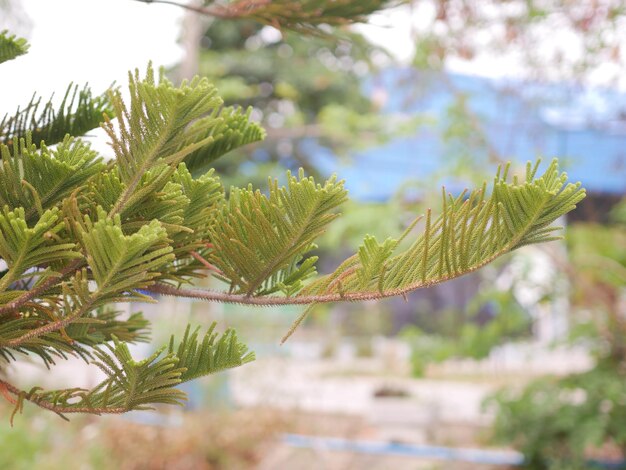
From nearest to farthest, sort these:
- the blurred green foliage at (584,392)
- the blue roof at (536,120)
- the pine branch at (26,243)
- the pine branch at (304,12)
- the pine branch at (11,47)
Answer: the pine branch at (26,243), the pine branch at (11,47), the pine branch at (304,12), the blurred green foliage at (584,392), the blue roof at (536,120)

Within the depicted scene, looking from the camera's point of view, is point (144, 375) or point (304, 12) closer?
point (144, 375)

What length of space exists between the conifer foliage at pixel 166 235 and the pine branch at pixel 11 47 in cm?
17

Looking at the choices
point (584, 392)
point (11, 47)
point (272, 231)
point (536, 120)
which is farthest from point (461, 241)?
point (536, 120)

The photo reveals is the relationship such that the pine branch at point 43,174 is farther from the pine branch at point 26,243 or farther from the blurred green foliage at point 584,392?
the blurred green foliage at point 584,392

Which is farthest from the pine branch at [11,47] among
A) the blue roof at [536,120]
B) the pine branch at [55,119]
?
the blue roof at [536,120]

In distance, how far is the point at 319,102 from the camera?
1005 centimetres

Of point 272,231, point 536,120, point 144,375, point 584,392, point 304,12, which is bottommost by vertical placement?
point 584,392

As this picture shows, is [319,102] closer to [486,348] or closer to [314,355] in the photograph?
[314,355]

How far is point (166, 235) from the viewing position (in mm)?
415

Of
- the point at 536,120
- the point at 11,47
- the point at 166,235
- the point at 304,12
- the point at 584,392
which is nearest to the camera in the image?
the point at 166,235

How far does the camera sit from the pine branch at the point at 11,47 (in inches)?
23.9

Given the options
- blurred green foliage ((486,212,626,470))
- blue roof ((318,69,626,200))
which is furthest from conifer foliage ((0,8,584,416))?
blurred green foliage ((486,212,626,470))

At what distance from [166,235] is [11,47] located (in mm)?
309

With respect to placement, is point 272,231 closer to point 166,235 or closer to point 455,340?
point 166,235
